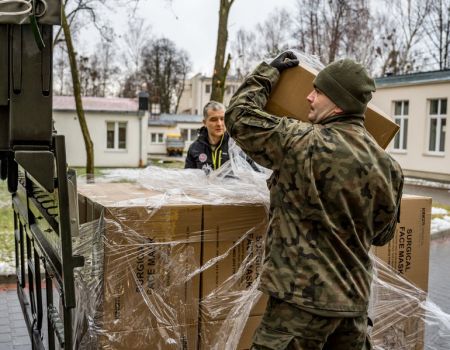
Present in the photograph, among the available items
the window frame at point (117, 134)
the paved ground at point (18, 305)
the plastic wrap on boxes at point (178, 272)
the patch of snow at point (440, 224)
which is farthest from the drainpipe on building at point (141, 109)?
the plastic wrap on boxes at point (178, 272)

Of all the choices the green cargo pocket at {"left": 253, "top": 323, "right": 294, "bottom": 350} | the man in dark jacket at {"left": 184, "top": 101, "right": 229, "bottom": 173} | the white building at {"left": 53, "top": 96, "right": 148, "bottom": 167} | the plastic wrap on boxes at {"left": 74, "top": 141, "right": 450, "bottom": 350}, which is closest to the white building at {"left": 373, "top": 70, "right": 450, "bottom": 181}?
the white building at {"left": 53, "top": 96, "right": 148, "bottom": 167}

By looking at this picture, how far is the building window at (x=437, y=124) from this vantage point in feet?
74.4

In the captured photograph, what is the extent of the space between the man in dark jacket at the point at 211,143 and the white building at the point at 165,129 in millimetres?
36166

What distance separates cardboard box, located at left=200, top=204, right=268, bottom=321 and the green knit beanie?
0.84 metres

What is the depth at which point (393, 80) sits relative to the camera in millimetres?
24688

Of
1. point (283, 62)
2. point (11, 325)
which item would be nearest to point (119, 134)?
point (11, 325)

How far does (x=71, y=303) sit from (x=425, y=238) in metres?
2.21

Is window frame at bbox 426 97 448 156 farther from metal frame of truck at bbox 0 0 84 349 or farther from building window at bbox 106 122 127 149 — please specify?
metal frame of truck at bbox 0 0 84 349

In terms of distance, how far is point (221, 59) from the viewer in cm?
1253

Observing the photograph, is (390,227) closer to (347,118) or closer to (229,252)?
(347,118)

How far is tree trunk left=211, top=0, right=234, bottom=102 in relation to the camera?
11797 mm

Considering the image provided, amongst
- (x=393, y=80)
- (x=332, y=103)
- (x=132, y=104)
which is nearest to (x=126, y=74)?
(x=132, y=104)

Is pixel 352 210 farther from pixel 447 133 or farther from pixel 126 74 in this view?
pixel 126 74

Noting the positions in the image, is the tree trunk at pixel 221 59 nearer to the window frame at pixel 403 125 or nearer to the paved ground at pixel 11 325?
the paved ground at pixel 11 325
